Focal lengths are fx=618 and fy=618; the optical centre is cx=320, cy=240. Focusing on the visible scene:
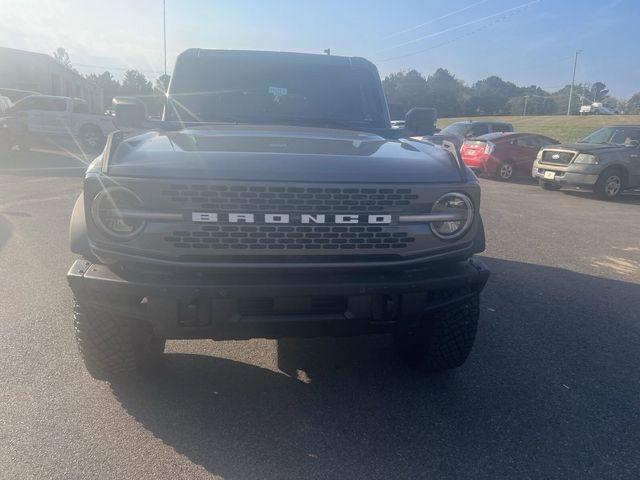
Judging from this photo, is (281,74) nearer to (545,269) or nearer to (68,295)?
(68,295)

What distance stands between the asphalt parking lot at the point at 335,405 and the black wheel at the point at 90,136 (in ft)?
58.3

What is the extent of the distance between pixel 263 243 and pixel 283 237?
0.10 metres

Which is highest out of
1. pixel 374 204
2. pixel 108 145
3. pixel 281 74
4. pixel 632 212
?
pixel 281 74

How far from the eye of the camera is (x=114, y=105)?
461cm

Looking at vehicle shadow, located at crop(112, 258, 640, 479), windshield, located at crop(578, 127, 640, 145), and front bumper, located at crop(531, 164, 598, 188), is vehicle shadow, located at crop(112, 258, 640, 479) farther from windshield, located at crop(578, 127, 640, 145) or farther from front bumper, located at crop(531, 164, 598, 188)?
windshield, located at crop(578, 127, 640, 145)

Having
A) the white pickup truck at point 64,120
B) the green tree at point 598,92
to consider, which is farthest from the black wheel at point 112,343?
the green tree at point 598,92

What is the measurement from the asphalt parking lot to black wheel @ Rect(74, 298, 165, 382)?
6.3 inches

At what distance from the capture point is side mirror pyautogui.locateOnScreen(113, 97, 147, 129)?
4.54 m

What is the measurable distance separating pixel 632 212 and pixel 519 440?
32.5ft

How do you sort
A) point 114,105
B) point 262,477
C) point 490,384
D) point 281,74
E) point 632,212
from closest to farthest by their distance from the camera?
point 262,477, point 490,384, point 114,105, point 281,74, point 632,212

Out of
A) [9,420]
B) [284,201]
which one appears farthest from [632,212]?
→ [9,420]

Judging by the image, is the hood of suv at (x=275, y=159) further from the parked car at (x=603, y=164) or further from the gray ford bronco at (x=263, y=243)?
the parked car at (x=603, y=164)

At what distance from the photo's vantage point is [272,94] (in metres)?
4.98

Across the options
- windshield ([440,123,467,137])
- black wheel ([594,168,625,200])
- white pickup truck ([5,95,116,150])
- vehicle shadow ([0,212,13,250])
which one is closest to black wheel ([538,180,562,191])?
black wheel ([594,168,625,200])
